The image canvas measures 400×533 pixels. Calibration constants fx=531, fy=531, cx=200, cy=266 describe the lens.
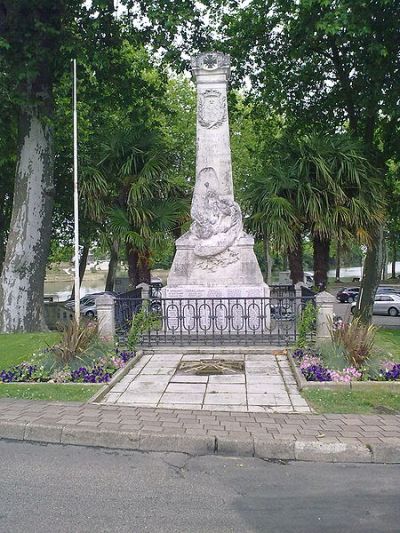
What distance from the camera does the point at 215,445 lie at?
530 centimetres

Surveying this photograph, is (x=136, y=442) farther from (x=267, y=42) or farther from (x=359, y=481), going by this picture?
(x=267, y=42)

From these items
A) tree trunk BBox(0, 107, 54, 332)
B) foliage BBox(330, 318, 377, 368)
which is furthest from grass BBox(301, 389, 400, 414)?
tree trunk BBox(0, 107, 54, 332)

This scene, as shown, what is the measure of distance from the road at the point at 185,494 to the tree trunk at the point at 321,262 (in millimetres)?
10959

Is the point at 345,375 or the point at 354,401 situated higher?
the point at 345,375

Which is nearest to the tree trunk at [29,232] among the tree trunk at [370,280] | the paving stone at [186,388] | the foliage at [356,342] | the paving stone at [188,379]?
the paving stone at [188,379]

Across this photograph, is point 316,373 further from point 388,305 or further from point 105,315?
point 388,305

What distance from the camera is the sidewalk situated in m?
5.16

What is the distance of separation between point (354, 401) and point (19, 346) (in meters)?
6.48

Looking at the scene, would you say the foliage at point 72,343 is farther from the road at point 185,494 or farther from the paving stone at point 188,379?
the road at point 185,494

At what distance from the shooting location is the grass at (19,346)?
9102 mm

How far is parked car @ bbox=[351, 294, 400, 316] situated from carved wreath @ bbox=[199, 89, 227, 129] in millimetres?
23647

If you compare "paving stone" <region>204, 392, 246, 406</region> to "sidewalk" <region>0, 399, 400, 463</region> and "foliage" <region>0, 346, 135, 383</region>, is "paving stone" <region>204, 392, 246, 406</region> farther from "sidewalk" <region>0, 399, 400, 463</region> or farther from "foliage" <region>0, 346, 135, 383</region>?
"foliage" <region>0, 346, 135, 383</region>

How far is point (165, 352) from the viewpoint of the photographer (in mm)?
9852

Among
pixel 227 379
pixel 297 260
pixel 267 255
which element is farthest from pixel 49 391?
pixel 267 255
